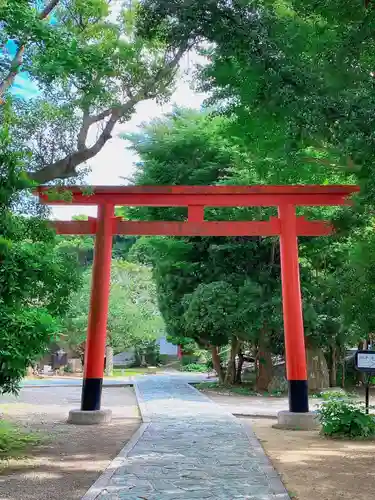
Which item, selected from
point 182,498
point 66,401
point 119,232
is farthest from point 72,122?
point 66,401

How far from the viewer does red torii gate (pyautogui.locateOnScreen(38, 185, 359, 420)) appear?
9.89 meters

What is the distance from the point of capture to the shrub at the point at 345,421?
8.19m

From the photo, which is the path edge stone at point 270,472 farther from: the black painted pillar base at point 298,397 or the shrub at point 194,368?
the shrub at point 194,368

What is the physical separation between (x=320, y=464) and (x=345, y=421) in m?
2.20

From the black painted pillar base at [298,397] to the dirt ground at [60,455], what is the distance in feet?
9.70

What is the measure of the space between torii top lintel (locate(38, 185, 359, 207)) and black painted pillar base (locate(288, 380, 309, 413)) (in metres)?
3.51

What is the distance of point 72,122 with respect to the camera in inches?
294

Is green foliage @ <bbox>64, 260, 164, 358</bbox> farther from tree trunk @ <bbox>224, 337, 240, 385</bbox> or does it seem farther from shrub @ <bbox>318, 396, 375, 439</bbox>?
shrub @ <bbox>318, 396, 375, 439</bbox>

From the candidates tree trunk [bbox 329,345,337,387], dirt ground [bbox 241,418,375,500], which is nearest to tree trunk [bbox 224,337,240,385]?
tree trunk [bbox 329,345,337,387]

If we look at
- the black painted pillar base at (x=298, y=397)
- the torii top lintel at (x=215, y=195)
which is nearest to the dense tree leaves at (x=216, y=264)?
the torii top lintel at (x=215, y=195)

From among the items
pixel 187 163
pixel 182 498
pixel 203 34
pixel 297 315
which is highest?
pixel 187 163

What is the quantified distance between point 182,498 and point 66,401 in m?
11.3

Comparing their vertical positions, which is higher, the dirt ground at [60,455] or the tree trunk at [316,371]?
the tree trunk at [316,371]

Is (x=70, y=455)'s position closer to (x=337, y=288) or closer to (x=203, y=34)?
(x=337, y=288)
